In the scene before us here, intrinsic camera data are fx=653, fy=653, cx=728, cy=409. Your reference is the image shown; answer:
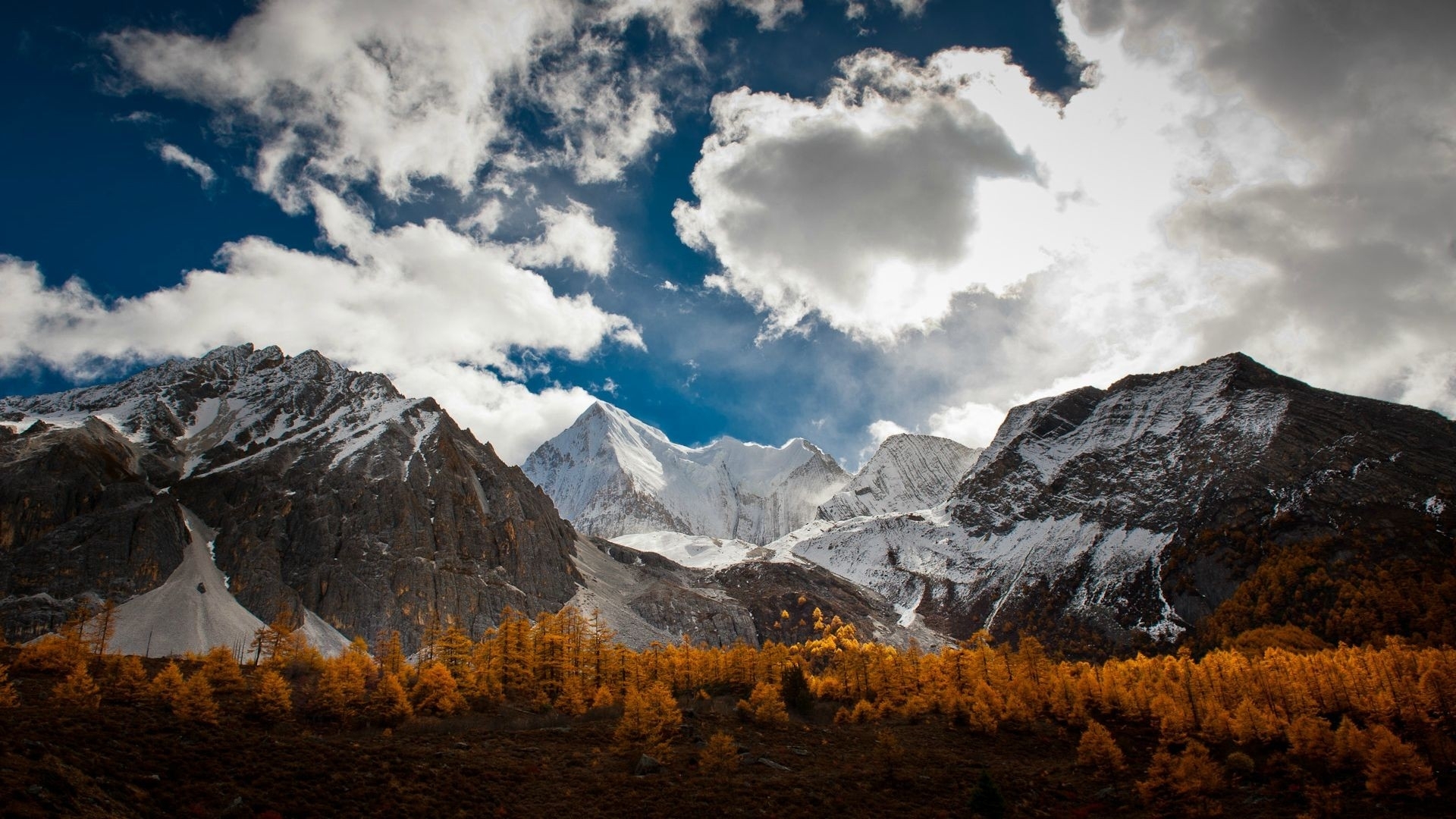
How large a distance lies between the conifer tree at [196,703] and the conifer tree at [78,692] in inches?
220

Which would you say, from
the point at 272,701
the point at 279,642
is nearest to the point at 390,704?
the point at 272,701

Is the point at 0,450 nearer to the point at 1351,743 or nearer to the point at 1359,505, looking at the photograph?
the point at 1351,743

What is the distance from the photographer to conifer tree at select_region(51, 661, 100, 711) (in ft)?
160

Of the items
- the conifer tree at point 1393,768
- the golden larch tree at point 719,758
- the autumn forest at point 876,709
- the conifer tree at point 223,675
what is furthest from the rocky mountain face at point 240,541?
the conifer tree at point 1393,768

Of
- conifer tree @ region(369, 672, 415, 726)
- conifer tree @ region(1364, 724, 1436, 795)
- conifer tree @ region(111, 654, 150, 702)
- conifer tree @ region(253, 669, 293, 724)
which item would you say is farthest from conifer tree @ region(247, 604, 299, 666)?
conifer tree @ region(1364, 724, 1436, 795)

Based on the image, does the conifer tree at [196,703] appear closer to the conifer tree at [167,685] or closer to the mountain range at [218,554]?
the conifer tree at [167,685]

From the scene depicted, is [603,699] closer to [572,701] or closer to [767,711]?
[572,701]

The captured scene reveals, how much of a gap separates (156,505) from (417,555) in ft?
203

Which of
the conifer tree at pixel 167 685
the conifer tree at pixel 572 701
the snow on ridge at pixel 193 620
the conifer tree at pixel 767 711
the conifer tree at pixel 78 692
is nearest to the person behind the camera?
the conifer tree at pixel 78 692

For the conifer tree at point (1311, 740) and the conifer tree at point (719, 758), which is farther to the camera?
the conifer tree at point (1311, 740)

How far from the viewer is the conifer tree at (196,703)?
4512 centimetres

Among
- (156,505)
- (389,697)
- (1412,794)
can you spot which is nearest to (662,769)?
(389,697)

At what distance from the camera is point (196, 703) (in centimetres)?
4712

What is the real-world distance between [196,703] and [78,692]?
1191 centimetres
